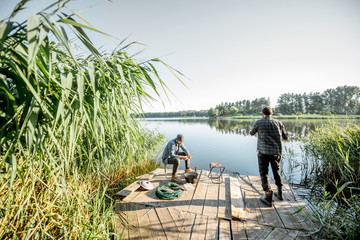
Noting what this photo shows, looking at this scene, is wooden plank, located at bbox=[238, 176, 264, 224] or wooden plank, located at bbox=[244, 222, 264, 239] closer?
wooden plank, located at bbox=[244, 222, 264, 239]

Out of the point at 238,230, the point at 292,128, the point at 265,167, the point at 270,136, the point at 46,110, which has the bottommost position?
the point at 292,128

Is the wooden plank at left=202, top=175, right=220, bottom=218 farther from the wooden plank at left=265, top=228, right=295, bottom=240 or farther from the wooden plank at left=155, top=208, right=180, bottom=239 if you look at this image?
the wooden plank at left=265, top=228, right=295, bottom=240

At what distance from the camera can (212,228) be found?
222 cm

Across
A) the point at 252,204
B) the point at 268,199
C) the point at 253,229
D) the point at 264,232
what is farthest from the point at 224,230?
the point at 268,199

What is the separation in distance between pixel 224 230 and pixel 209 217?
0.99ft

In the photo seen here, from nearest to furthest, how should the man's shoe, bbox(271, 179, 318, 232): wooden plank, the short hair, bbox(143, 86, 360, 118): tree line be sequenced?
1. bbox(271, 179, 318, 232): wooden plank
2. the short hair
3. the man's shoe
4. bbox(143, 86, 360, 118): tree line

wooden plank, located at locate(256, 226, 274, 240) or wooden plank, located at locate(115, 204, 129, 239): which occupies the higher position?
wooden plank, located at locate(115, 204, 129, 239)

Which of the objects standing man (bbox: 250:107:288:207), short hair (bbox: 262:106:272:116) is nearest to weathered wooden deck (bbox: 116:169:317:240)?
standing man (bbox: 250:107:288:207)

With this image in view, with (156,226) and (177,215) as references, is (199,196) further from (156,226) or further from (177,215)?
(156,226)

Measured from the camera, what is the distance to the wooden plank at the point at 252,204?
2.55m

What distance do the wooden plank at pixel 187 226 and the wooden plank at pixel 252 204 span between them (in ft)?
3.16

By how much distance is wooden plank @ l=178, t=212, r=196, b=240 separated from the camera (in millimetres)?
2066

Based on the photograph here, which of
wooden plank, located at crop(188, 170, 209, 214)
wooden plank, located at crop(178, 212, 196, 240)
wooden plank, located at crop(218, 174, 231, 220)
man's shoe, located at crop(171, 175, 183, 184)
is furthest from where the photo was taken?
man's shoe, located at crop(171, 175, 183, 184)

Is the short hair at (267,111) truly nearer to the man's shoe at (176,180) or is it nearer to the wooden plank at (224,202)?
the wooden plank at (224,202)
